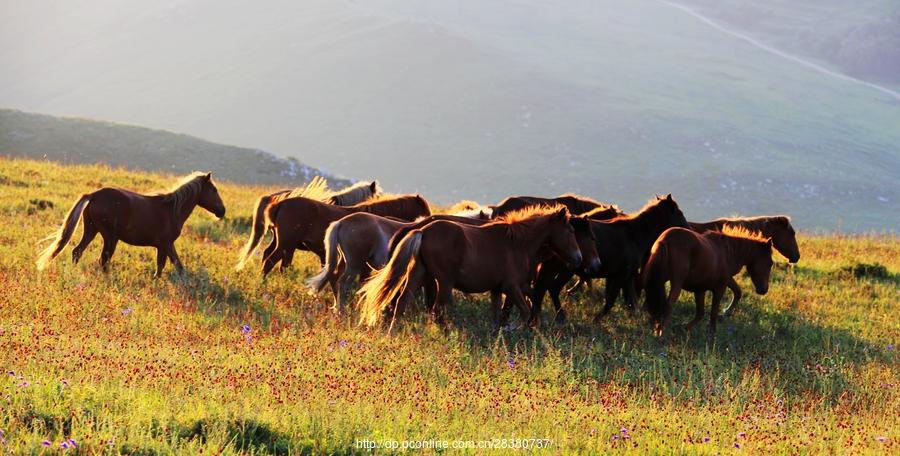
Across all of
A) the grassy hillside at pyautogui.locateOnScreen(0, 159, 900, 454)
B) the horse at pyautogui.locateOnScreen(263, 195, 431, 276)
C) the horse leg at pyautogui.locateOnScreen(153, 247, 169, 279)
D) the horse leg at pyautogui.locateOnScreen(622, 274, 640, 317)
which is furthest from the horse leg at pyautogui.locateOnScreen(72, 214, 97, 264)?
the horse leg at pyautogui.locateOnScreen(622, 274, 640, 317)

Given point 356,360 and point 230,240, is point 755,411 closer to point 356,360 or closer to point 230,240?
point 356,360

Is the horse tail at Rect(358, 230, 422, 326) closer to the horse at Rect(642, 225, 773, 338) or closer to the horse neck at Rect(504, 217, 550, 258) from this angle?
the horse neck at Rect(504, 217, 550, 258)

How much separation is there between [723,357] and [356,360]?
5273 millimetres

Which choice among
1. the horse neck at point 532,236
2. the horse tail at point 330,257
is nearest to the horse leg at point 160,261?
the horse tail at point 330,257

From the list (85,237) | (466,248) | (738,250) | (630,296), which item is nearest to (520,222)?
(466,248)

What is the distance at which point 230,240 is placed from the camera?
17.7 m

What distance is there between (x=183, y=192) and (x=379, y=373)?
23.2 feet

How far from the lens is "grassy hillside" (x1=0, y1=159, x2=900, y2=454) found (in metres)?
6.77

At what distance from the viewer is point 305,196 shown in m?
15.4

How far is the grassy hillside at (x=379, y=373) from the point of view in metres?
6.77

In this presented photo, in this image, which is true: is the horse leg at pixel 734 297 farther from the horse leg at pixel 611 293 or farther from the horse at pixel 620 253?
the horse leg at pixel 611 293

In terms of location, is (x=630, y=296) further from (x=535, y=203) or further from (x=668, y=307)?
(x=535, y=203)

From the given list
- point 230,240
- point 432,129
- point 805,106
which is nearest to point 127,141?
point 230,240

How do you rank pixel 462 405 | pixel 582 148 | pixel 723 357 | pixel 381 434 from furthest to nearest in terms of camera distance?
pixel 582 148 < pixel 723 357 < pixel 462 405 < pixel 381 434
